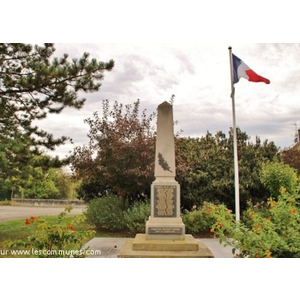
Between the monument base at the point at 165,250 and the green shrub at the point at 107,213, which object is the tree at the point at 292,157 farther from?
the green shrub at the point at 107,213

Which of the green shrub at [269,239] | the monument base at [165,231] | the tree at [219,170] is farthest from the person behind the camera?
the tree at [219,170]

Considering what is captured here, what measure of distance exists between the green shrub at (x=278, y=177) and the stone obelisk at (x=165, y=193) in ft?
10.7

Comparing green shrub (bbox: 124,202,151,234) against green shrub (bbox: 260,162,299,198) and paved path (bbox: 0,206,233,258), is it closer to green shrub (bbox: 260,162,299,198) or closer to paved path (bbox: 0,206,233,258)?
paved path (bbox: 0,206,233,258)

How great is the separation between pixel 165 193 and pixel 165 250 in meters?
1.06

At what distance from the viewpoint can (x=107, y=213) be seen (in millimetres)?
8492

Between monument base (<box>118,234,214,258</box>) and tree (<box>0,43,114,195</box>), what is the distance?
8.93 feet

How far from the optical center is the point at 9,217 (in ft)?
19.5

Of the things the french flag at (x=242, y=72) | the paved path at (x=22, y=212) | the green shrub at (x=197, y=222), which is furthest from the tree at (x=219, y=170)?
the paved path at (x=22, y=212)

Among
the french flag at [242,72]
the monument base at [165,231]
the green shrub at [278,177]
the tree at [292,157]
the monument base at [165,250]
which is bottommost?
the monument base at [165,250]

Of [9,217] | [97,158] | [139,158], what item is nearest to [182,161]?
[139,158]

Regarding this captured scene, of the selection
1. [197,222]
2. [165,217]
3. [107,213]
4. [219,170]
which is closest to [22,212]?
[165,217]

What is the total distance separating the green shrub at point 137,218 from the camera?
7.69 m

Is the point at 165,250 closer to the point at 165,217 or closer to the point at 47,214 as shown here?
the point at 165,217

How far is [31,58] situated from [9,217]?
10.4 feet
